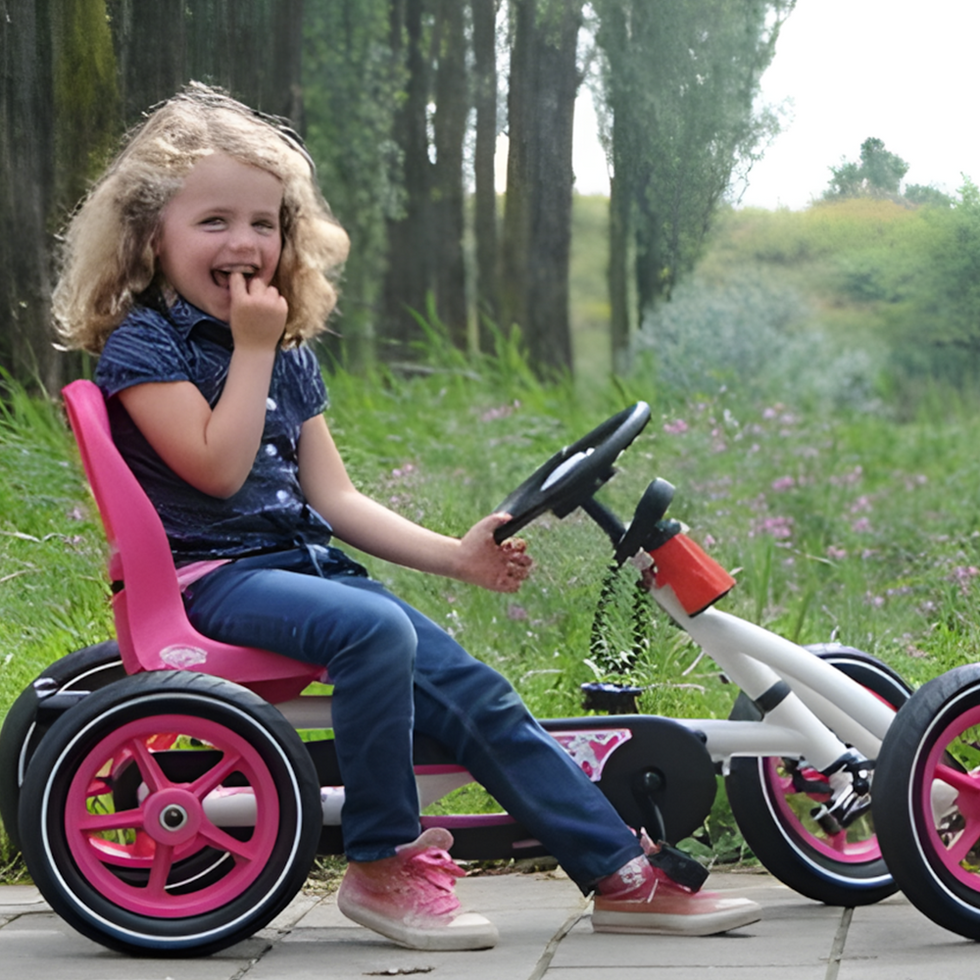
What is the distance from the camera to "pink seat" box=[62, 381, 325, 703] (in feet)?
7.64

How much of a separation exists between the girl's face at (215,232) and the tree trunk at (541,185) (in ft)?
2.91

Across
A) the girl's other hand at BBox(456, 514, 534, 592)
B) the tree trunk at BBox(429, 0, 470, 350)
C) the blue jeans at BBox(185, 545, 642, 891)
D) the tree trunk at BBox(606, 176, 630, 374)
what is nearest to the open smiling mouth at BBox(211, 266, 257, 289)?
the blue jeans at BBox(185, 545, 642, 891)

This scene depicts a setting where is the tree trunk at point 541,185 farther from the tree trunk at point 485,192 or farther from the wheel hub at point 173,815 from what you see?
the wheel hub at point 173,815

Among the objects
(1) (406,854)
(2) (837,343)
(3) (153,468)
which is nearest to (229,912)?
(1) (406,854)

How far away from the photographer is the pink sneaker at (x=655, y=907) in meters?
2.36

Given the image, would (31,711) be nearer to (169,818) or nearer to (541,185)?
(169,818)

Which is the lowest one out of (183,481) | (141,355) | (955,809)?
(955,809)

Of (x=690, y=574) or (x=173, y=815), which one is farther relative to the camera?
(x=690, y=574)

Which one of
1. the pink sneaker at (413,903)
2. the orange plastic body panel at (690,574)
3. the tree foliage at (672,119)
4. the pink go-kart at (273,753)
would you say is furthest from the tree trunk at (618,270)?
the pink sneaker at (413,903)

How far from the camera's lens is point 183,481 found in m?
2.45

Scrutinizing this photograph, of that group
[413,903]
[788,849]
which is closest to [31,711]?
[413,903]

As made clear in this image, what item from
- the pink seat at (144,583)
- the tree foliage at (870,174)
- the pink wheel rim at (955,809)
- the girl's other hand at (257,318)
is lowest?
the pink wheel rim at (955,809)

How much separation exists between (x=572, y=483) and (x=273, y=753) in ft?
1.97

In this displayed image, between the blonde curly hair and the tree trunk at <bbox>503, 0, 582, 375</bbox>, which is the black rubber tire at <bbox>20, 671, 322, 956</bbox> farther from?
the tree trunk at <bbox>503, 0, 582, 375</bbox>
